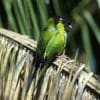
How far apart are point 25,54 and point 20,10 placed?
344 mm

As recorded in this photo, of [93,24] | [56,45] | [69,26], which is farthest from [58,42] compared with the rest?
[93,24]

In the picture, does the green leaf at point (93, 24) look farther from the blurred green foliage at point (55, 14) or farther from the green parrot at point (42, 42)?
the green parrot at point (42, 42)

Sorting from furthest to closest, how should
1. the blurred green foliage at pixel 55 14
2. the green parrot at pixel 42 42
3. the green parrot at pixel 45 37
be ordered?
A: 1. the blurred green foliage at pixel 55 14
2. the green parrot at pixel 45 37
3. the green parrot at pixel 42 42

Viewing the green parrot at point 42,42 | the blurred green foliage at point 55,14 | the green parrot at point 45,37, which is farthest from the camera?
the blurred green foliage at point 55,14

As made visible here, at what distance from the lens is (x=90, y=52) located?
287cm

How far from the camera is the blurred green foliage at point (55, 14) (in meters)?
2.94

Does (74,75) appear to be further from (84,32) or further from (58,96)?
(84,32)

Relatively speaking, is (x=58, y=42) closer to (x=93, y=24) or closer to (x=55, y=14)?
(x=55, y=14)

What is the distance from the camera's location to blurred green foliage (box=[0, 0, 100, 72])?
2.94m

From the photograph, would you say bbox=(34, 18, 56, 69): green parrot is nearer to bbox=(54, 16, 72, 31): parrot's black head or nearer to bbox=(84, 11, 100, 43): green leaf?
bbox=(54, 16, 72, 31): parrot's black head

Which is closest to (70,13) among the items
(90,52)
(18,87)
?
(90,52)

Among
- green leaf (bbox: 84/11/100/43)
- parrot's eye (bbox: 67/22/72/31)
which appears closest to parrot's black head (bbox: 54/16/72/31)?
parrot's eye (bbox: 67/22/72/31)

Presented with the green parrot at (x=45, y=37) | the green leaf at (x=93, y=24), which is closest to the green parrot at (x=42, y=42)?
the green parrot at (x=45, y=37)

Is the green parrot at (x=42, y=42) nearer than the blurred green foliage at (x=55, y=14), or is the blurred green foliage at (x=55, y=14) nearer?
the green parrot at (x=42, y=42)
